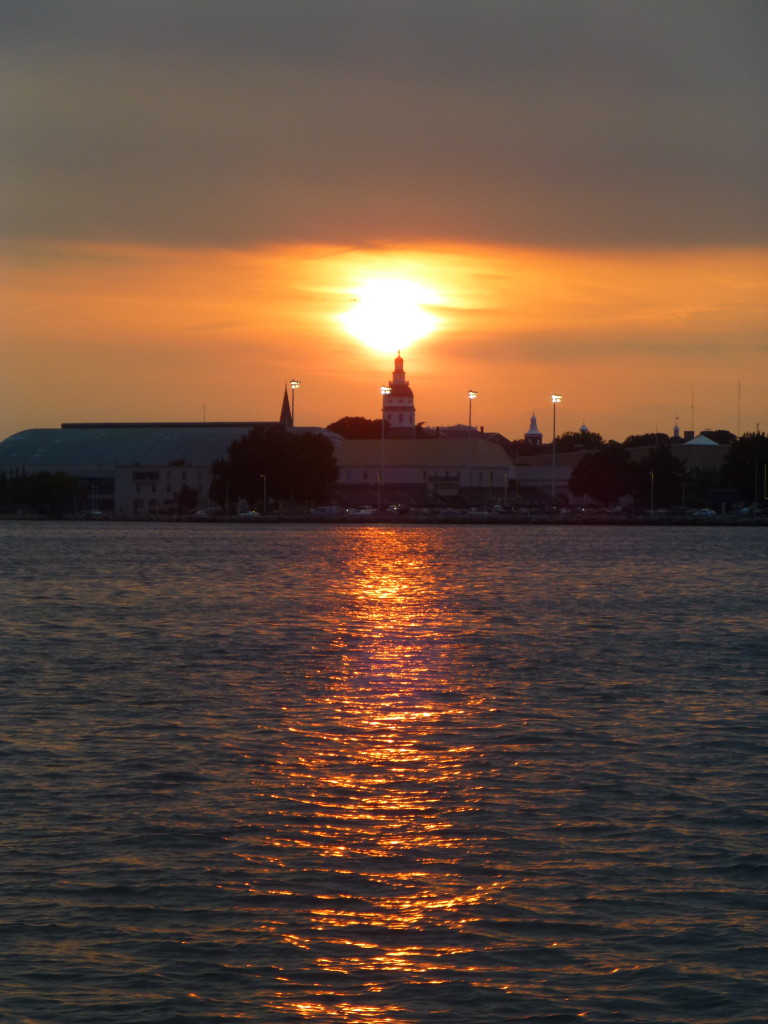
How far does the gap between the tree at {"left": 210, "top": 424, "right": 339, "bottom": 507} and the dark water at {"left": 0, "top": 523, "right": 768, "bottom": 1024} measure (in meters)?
127

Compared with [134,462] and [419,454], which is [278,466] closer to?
[134,462]

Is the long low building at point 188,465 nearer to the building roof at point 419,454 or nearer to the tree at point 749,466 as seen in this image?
the building roof at point 419,454

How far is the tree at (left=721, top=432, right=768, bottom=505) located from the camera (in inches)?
6580

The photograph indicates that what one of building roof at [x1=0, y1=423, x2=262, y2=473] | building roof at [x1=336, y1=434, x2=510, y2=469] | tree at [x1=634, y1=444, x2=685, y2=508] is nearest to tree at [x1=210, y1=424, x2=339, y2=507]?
building roof at [x1=0, y1=423, x2=262, y2=473]

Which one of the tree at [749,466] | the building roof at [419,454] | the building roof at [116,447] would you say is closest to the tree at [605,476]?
the tree at [749,466]

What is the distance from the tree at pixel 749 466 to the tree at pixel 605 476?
43.5ft

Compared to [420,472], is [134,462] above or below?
above

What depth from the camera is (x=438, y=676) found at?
25391mm

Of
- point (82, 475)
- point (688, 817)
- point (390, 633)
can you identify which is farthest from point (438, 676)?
point (82, 475)

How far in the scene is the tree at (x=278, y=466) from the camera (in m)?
158

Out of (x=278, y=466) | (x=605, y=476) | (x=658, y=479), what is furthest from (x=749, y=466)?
(x=278, y=466)

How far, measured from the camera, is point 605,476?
16475cm

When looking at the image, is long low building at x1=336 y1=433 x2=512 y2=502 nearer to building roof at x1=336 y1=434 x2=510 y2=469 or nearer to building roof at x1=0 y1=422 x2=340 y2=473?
building roof at x1=336 y1=434 x2=510 y2=469

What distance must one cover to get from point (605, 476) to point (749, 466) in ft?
61.8
